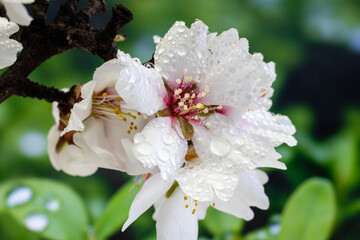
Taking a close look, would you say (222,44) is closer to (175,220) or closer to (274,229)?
(175,220)

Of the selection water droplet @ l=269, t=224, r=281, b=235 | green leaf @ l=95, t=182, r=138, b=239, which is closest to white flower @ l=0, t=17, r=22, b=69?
green leaf @ l=95, t=182, r=138, b=239

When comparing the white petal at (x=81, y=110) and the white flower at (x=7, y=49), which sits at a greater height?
the white flower at (x=7, y=49)

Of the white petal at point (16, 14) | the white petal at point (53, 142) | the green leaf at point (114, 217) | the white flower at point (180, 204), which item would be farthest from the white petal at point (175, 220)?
the green leaf at point (114, 217)

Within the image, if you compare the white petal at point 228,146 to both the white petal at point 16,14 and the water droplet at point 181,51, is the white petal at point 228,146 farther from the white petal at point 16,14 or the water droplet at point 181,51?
the white petal at point 16,14

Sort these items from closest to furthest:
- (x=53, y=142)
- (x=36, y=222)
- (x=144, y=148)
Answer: (x=144, y=148) < (x=53, y=142) < (x=36, y=222)

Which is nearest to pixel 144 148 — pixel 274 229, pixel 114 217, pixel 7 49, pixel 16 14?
pixel 7 49
